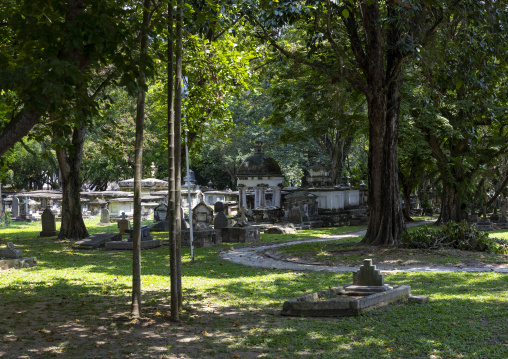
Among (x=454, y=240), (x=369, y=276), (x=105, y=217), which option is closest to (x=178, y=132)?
(x=369, y=276)

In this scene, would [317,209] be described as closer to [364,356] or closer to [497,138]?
[497,138]

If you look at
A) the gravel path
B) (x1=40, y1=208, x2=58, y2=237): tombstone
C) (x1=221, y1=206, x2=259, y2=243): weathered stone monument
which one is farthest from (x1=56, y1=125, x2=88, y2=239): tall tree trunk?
the gravel path

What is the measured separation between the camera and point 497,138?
25.6m

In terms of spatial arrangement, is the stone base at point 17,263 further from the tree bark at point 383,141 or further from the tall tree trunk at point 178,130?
the tree bark at point 383,141

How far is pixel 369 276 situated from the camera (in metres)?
8.50

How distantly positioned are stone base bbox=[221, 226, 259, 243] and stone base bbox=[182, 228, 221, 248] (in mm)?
1181

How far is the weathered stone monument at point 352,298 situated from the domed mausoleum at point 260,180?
22.8 metres

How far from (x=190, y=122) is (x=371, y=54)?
19.6 ft

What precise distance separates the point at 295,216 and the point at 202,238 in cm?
995

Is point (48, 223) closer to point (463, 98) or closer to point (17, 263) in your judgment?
point (17, 263)

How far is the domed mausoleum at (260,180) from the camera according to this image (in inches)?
1243

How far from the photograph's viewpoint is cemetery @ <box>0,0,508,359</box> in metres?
6.16

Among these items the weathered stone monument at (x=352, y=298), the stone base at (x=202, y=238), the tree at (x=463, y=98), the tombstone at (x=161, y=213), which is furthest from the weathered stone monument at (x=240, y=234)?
the weathered stone monument at (x=352, y=298)

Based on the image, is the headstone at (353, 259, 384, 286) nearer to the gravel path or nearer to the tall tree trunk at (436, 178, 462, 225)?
the gravel path
